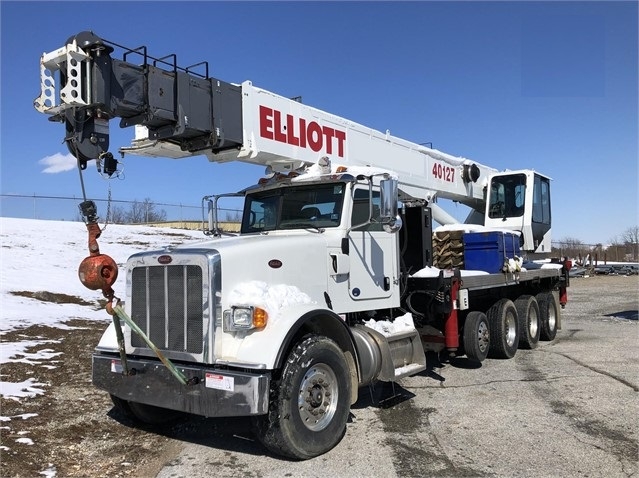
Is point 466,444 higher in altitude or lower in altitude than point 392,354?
lower

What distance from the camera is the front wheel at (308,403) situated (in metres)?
4.50

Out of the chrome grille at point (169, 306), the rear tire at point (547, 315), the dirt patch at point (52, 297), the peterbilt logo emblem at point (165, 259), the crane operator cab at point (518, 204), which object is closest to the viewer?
the chrome grille at point (169, 306)

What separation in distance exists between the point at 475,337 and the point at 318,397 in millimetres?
4314

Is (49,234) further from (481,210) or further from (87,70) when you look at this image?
(87,70)

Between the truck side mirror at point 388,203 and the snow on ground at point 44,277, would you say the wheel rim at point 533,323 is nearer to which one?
the truck side mirror at point 388,203

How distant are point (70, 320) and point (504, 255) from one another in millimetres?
8695

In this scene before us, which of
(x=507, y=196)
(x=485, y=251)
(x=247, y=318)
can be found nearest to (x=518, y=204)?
(x=507, y=196)

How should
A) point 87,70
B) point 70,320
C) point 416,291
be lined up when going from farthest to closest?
point 70,320, point 416,291, point 87,70

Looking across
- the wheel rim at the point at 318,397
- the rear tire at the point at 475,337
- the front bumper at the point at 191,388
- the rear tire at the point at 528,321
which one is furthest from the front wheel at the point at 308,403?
the rear tire at the point at 528,321

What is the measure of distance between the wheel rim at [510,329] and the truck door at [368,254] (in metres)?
3.87

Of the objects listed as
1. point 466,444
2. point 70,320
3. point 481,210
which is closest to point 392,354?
point 466,444

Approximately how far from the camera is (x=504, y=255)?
9.45m

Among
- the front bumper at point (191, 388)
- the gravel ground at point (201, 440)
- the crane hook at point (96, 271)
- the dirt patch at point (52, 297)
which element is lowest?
the gravel ground at point (201, 440)

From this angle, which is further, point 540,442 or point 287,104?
point 287,104
